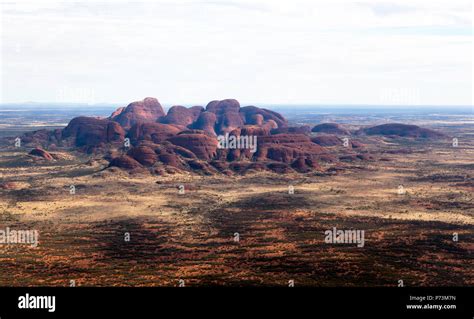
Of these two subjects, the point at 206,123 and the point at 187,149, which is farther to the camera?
the point at 206,123

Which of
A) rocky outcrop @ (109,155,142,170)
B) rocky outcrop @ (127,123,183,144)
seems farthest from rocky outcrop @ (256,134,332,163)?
rocky outcrop @ (109,155,142,170)

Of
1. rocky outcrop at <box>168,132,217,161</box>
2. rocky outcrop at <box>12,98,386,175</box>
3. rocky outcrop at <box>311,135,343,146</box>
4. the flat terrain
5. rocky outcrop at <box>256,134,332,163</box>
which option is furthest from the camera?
rocky outcrop at <box>311,135,343,146</box>

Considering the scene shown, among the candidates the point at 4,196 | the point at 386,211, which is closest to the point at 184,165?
the point at 4,196

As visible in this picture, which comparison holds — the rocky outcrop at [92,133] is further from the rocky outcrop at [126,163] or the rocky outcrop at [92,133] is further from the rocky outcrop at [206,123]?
the rocky outcrop at [206,123]

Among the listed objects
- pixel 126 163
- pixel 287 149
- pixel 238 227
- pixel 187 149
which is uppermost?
pixel 187 149

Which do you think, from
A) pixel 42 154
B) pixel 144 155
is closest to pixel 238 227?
pixel 144 155

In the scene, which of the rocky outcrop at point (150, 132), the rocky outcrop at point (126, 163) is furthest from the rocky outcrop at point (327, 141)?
the rocky outcrop at point (126, 163)

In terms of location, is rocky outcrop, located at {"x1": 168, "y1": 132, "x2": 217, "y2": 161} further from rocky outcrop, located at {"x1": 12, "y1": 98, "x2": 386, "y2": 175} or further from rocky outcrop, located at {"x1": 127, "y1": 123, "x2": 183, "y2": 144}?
rocky outcrop, located at {"x1": 127, "y1": 123, "x2": 183, "y2": 144}

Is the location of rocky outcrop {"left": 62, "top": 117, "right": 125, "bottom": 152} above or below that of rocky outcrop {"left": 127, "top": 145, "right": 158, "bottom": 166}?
above

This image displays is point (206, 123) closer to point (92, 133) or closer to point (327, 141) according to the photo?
point (327, 141)
